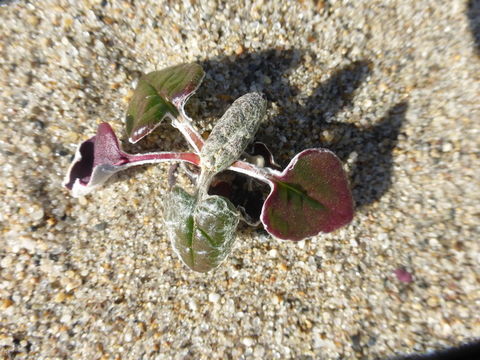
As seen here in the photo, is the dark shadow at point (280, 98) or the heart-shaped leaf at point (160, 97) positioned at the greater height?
the heart-shaped leaf at point (160, 97)

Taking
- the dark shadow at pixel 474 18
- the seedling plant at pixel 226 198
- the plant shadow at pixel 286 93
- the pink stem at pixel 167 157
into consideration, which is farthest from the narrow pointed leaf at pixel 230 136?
the dark shadow at pixel 474 18

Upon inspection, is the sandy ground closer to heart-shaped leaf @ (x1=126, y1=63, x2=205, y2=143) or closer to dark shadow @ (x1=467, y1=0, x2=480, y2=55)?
dark shadow @ (x1=467, y1=0, x2=480, y2=55)

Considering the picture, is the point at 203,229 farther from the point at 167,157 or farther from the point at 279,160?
the point at 279,160

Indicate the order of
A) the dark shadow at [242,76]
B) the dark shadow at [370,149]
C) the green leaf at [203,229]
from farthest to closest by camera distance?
the dark shadow at [242,76] → the dark shadow at [370,149] → the green leaf at [203,229]

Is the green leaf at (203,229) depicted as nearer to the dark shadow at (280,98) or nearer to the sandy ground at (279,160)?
the sandy ground at (279,160)

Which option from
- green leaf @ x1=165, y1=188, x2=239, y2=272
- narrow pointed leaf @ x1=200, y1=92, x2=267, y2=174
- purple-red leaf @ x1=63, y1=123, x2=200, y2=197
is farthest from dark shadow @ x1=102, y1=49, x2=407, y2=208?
green leaf @ x1=165, y1=188, x2=239, y2=272
